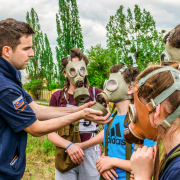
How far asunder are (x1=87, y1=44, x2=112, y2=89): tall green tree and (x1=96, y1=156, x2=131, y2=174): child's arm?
959 centimetres

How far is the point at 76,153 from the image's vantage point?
272 centimetres

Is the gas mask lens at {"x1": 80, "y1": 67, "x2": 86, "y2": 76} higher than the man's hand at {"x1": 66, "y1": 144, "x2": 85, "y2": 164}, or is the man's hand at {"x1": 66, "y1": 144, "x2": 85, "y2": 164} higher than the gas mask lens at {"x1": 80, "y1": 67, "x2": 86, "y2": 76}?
the gas mask lens at {"x1": 80, "y1": 67, "x2": 86, "y2": 76}

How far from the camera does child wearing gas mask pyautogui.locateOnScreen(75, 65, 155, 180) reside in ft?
6.94

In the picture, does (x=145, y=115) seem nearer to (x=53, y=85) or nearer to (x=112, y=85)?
(x=112, y=85)

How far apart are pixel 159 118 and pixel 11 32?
71.6 inches

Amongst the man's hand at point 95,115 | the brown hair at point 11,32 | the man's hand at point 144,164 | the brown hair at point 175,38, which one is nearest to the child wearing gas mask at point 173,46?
the brown hair at point 175,38

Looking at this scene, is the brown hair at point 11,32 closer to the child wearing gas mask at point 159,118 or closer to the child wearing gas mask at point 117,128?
the child wearing gas mask at point 117,128

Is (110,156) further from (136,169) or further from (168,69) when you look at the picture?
(168,69)

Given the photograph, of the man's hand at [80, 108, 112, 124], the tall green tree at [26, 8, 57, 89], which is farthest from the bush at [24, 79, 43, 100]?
the man's hand at [80, 108, 112, 124]

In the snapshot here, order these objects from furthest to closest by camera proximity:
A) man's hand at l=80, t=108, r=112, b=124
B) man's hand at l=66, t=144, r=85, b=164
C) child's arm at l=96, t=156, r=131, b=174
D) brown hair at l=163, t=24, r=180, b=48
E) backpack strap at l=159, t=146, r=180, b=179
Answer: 1. man's hand at l=66, t=144, r=85, b=164
2. man's hand at l=80, t=108, r=112, b=124
3. child's arm at l=96, t=156, r=131, b=174
4. brown hair at l=163, t=24, r=180, b=48
5. backpack strap at l=159, t=146, r=180, b=179

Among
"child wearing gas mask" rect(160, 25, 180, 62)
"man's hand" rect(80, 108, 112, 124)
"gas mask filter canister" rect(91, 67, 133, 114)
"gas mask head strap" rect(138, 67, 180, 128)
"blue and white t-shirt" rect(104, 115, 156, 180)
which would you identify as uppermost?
"child wearing gas mask" rect(160, 25, 180, 62)

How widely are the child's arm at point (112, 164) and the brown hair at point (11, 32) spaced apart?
161cm

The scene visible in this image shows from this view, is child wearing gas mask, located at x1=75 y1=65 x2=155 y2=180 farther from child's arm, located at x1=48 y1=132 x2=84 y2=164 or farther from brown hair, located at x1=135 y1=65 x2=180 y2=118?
brown hair, located at x1=135 y1=65 x2=180 y2=118

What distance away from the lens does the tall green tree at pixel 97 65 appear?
11.8 metres
